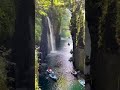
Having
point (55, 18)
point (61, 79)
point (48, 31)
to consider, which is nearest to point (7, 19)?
point (61, 79)

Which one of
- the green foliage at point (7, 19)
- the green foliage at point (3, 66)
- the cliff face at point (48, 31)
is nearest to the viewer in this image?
the green foliage at point (3, 66)

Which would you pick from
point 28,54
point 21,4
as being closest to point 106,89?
point 28,54

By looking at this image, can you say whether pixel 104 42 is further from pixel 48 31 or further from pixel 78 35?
pixel 48 31

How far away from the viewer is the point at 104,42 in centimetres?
844

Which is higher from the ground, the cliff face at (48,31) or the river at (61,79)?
the cliff face at (48,31)

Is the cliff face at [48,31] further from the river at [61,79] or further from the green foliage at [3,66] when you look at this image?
the green foliage at [3,66]

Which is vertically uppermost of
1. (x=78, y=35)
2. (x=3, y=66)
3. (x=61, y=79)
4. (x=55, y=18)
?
(x=55, y=18)

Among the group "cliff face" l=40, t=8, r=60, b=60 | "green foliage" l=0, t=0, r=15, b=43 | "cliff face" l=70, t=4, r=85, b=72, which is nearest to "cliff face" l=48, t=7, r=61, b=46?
"cliff face" l=40, t=8, r=60, b=60

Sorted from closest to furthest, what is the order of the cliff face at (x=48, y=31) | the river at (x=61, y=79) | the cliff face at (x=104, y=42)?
the cliff face at (x=104, y=42), the river at (x=61, y=79), the cliff face at (x=48, y=31)

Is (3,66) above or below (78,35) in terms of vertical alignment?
below

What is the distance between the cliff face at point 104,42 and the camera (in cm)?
811

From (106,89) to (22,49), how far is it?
2.48 metres

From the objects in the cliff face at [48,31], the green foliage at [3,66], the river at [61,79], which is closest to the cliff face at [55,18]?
the cliff face at [48,31]

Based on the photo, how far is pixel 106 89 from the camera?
8477 mm
